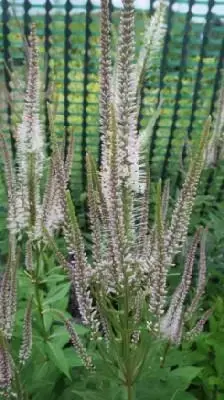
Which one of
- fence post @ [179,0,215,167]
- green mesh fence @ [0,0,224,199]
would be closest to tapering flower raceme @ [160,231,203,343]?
green mesh fence @ [0,0,224,199]

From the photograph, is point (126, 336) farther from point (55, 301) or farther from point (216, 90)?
point (216, 90)

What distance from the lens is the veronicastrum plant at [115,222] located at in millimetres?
1949

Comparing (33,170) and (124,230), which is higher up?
(33,170)

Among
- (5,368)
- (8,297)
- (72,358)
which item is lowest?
(72,358)

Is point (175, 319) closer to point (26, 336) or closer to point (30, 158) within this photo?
Answer: point (26, 336)

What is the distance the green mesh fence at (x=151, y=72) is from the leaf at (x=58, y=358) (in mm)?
1770

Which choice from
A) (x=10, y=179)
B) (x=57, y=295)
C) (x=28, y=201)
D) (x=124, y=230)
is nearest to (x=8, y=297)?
(x=28, y=201)

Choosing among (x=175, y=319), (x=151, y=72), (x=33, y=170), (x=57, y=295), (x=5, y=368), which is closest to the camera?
(x=5, y=368)

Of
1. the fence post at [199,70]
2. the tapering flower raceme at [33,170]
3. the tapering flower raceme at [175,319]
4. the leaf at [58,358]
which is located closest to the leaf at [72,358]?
the leaf at [58,358]

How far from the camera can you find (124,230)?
2.12 m

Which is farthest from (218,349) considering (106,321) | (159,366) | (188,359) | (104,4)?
(104,4)

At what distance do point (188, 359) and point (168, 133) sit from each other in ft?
7.32

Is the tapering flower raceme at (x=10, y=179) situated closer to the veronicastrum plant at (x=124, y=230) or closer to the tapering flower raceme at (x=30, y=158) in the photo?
the tapering flower raceme at (x=30, y=158)

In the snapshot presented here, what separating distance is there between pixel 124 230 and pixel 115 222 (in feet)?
0.19
